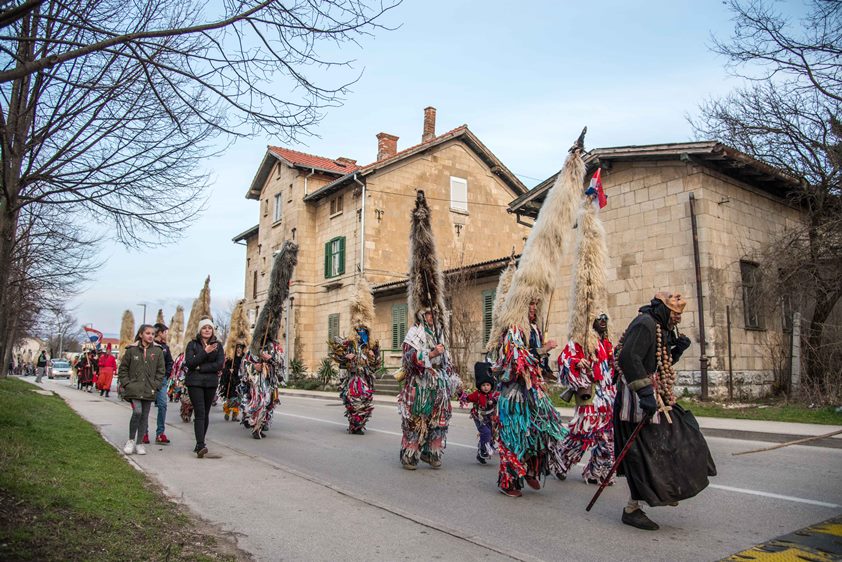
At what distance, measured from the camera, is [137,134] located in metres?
9.17

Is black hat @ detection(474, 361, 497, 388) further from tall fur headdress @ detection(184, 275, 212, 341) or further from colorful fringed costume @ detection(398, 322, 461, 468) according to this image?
tall fur headdress @ detection(184, 275, 212, 341)

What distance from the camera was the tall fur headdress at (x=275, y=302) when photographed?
1203 cm

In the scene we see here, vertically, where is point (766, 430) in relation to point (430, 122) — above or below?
below

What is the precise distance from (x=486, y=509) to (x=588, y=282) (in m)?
3.25

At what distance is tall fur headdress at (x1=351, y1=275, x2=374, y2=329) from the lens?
12.4 meters

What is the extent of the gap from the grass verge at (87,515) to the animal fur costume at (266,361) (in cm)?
354

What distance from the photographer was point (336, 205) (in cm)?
3422

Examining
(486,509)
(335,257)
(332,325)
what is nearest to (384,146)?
(335,257)

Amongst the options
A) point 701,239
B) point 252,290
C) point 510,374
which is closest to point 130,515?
point 510,374

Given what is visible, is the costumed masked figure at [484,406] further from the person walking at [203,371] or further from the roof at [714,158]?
the roof at [714,158]

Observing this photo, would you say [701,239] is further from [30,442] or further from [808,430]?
[30,442]

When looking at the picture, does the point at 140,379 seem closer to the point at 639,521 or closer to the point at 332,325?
the point at 639,521

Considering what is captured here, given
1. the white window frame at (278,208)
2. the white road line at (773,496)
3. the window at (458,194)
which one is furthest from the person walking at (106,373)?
the white road line at (773,496)

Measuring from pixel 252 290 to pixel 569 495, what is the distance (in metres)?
37.1
